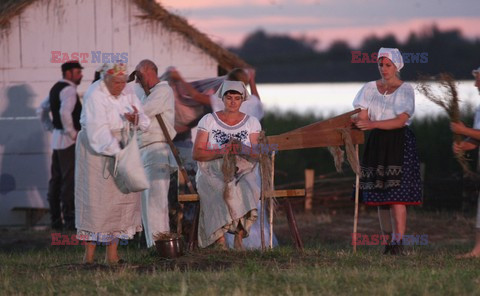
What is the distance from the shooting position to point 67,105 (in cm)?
1406

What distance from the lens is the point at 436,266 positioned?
9109 mm

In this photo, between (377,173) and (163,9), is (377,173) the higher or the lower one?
the lower one

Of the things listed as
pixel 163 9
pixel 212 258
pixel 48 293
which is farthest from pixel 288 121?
pixel 48 293

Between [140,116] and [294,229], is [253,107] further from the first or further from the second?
[140,116]

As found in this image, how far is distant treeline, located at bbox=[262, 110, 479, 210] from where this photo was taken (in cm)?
1862

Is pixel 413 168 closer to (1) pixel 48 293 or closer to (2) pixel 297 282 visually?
(2) pixel 297 282

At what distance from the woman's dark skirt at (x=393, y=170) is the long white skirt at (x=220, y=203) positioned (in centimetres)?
116

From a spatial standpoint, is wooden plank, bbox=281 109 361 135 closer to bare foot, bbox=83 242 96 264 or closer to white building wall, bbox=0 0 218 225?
bare foot, bbox=83 242 96 264

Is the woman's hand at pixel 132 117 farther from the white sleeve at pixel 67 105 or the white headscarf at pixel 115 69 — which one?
the white sleeve at pixel 67 105

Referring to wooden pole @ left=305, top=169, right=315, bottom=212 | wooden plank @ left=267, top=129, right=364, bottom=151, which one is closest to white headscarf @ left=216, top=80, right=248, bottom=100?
wooden plank @ left=267, top=129, right=364, bottom=151

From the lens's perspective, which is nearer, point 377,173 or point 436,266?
point 436,266

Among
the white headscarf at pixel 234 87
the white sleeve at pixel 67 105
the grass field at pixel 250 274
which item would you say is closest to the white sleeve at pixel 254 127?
the white headscarf at pixel 234 87

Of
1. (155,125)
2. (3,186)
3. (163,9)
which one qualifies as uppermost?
(163,9)

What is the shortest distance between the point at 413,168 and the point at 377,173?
1.17 feet
